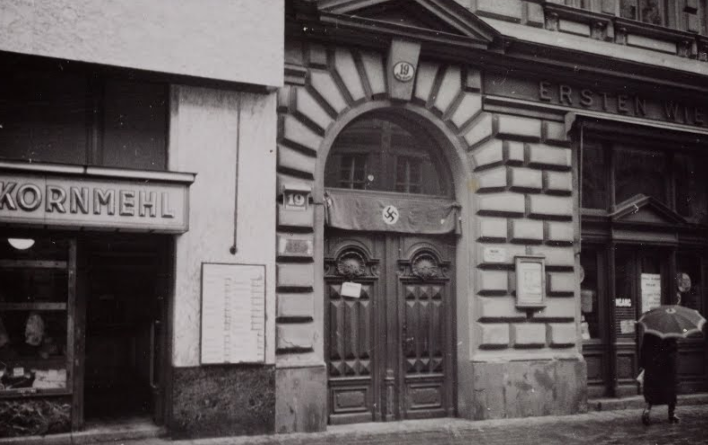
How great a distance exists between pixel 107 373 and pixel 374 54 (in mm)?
5788

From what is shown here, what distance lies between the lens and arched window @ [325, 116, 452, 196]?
1066cm

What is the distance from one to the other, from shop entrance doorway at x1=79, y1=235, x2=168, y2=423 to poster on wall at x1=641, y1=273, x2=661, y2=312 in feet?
26.0

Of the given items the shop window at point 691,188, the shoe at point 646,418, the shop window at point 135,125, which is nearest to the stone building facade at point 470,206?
the shop window at point 691,188

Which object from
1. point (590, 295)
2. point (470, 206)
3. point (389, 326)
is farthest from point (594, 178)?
point (389, 326)

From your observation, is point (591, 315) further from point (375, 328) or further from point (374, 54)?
point (374, 54)

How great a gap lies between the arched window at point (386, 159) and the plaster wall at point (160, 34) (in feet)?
5.46

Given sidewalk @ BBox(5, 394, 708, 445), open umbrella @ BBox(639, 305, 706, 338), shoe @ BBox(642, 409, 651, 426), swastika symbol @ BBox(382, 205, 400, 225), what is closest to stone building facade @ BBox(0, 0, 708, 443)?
swastika symbol @ BBox(382, 205, 400, 225)

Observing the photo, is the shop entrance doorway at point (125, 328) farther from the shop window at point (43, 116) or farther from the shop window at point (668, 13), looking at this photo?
the shop window at point (668, 13)

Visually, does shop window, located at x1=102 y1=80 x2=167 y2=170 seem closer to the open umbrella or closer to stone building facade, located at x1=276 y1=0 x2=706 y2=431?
stone building facade, located at x1=276 y1=0 x2=706 y2=431

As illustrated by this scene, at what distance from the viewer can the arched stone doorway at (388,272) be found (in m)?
10.3

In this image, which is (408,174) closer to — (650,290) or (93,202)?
(93,202)

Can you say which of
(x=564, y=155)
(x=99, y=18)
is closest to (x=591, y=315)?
(x=564, y=155)

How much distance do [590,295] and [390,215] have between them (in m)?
3.89

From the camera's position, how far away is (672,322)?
9773 mm
